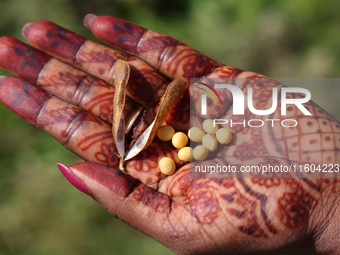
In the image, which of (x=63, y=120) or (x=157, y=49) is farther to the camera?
(x=157, y=49)

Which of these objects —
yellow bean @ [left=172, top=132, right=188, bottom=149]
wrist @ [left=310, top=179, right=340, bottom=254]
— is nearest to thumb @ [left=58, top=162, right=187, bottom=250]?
yellow bean @ [left=172, top=132, right=188, bottom=149]

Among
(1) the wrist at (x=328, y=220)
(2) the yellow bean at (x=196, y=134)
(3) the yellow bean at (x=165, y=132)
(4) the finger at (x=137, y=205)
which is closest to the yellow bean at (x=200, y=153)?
(2) the yellow bean at (x=196, y=134)

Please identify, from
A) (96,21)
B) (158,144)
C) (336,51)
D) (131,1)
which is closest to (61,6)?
(131,1)

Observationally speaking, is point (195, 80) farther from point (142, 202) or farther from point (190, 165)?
point (142, 202)

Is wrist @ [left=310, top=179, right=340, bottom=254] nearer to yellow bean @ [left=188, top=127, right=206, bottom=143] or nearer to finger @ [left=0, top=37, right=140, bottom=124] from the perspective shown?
yellow bean @ [left=188, top=127, right=206, bottom=143]

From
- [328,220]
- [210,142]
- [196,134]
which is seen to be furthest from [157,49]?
[328,220]

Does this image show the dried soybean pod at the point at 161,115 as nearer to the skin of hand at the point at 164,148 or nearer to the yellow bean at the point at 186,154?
the skin of hand at the point at 164,148

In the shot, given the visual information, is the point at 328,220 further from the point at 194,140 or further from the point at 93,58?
the point at 93,58

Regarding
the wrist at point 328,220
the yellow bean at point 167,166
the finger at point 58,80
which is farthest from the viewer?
the finger at point 58,80

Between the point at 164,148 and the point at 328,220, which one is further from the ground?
the point at 164,148
